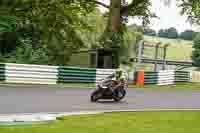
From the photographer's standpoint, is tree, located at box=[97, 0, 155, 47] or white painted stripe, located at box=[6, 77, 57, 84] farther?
tree, located at box=[97, 0, 155, 47]

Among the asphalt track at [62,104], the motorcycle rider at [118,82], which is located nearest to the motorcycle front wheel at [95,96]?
the asphalt track at [62,104]

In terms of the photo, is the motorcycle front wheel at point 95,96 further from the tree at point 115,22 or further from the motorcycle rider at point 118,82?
the tree at point 115,22

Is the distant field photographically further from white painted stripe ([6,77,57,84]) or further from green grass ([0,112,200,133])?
green grass ([0,112,200,133])

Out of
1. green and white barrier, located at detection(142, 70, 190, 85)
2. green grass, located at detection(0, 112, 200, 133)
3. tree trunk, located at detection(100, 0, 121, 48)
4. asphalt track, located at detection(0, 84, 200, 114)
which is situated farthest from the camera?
tree trunk, located at detection(100, 0, 121, 48)

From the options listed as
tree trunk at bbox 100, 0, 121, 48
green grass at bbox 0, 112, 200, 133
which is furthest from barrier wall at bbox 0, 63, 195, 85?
green grass at bbox 0, 112, 200, 133

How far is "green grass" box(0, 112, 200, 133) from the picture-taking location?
9.44 metres

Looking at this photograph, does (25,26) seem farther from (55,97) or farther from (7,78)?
(55,97)

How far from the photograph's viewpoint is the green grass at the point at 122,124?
9437 mm

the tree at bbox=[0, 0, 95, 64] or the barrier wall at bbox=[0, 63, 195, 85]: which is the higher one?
the tree at bbox=[0, 0, 95, 64]

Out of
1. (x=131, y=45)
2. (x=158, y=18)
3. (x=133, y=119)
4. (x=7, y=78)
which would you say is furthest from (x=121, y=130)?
(x=131, y=45)

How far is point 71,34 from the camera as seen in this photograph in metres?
39.1

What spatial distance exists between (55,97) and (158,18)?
2174 cm

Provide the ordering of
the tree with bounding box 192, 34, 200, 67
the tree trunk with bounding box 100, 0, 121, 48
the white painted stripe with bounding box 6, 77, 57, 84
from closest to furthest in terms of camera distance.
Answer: the white painted stripe with bounding box 6, 77, 57, 84
the tree trunk with bounding box 100, 0, 121, 48
the tree with bounding box 192, 34, 200, 67

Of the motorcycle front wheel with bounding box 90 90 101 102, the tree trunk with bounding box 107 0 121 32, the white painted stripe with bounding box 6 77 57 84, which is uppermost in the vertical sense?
the tree trunk with bounding box 107 0 121 32
